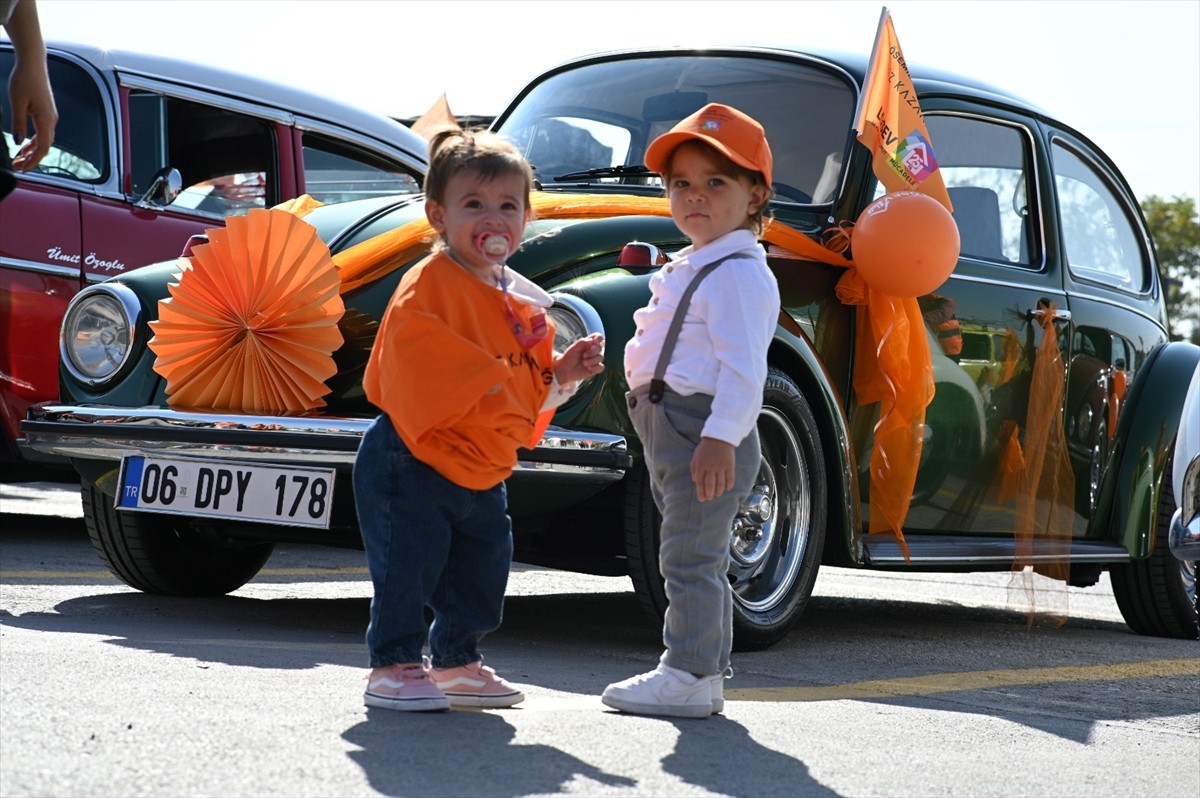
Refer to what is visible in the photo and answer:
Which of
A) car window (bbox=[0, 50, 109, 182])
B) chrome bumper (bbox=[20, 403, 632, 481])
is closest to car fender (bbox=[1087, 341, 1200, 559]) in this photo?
chrome bumper (bbox=[20, 403, 632, 481])

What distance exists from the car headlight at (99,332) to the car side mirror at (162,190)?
2.22 meters

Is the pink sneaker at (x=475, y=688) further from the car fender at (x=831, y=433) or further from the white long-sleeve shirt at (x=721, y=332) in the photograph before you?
the car fender at (x=831, y=433)

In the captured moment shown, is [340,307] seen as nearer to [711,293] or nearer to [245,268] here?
[245,268]

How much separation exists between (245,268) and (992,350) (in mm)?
2564

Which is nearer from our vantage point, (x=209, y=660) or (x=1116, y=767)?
(x=1116, y=767)

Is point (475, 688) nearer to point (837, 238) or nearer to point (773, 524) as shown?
point (773, 524)

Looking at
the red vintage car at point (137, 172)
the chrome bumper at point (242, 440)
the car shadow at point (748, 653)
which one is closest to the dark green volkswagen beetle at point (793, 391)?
the chrome bumper at point (242, 440)

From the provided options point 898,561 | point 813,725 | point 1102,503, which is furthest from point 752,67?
point 813,725

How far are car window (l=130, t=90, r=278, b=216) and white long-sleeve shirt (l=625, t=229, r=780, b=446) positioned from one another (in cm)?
435

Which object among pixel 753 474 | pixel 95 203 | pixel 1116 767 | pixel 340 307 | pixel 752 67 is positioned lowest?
pixel 1116 767

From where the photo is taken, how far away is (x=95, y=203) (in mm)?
7250

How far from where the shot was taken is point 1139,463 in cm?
644

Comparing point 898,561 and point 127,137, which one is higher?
point 127,137

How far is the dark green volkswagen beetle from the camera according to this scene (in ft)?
14.8
